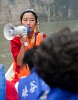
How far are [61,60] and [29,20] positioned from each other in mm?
1700

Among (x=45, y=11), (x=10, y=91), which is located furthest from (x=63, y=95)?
(x=45, y=11)

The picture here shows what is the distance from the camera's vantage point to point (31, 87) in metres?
1.47

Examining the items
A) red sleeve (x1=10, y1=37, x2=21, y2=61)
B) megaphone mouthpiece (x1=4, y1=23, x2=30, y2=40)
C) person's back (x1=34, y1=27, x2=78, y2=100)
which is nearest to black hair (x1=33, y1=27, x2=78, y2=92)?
person's back (x1=34, y1=27, x2=78, y2=100)

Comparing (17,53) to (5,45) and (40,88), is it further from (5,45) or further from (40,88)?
(5,45)

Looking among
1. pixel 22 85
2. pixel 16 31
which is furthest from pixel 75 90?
pixel 16 31

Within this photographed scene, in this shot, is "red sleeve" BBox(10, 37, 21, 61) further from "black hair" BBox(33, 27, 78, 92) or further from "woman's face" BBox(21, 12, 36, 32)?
"black hair" BBox(33, 27, 78, 92)

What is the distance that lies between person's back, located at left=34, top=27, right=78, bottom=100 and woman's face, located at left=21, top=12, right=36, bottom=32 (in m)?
1.62

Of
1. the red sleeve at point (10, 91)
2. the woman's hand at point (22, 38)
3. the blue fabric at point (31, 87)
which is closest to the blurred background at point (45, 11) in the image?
the woman's hand at point (22, 38)

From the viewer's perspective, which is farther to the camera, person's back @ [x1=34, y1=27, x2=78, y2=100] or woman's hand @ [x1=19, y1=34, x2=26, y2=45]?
woman's hand @ [x1=19, y1=34, x2=26, y2=45]

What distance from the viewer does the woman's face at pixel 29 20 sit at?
2373 millimetres

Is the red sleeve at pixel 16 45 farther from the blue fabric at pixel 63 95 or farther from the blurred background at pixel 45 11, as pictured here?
the blurred background at pixel 45 11

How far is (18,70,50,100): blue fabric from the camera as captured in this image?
1424 mm

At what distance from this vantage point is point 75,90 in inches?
29.2

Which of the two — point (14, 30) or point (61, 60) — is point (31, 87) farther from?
point (61, 60)
